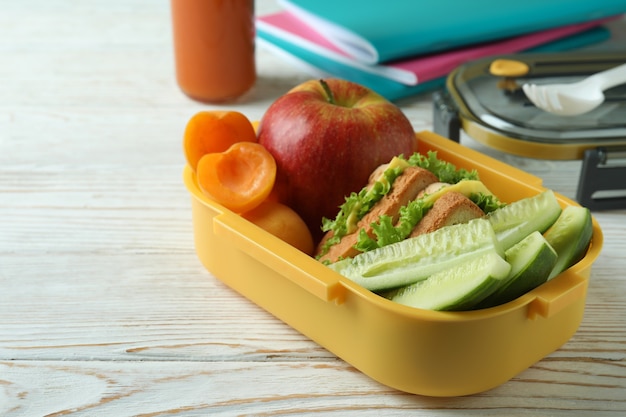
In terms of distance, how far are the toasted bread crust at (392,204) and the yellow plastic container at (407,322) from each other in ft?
0.19

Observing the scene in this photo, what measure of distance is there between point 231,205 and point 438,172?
0.21m

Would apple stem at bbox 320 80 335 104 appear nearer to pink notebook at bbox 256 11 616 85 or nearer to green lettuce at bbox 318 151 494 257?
green lettuce at bbox 318 151 494 257

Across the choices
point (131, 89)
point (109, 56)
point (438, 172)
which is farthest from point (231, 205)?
point (109, 56)

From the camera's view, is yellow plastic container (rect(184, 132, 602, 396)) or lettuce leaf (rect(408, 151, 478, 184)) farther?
lettuce leaf (rect(408, 151, 478, 184))

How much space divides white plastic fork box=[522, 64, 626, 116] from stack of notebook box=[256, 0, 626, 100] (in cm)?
27

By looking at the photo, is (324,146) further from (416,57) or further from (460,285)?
(416,57)

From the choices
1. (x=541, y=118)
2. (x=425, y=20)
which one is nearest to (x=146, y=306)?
(x=541, y=118)

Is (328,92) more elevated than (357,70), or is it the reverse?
(328,92)

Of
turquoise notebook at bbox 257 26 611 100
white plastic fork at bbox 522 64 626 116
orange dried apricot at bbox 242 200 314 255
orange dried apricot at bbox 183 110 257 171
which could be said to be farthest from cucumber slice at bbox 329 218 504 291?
turquoise notebook at bbox 257 26 611 100

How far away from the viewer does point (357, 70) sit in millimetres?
1337

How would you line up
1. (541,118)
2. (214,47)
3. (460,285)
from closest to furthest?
(460,285) → (541,118) → (214,47)

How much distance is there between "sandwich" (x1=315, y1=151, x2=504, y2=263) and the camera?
72 centimetres

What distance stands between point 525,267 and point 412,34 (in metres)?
0.75

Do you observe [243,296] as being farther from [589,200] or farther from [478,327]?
[589,200]
